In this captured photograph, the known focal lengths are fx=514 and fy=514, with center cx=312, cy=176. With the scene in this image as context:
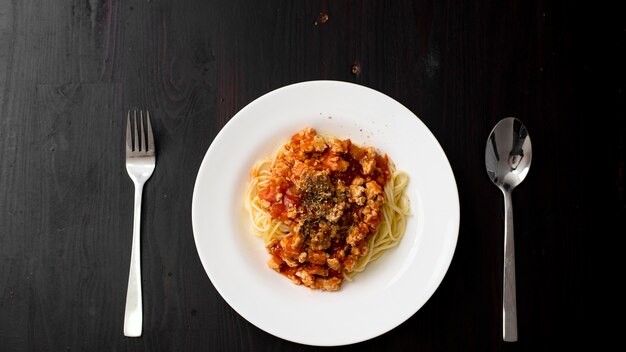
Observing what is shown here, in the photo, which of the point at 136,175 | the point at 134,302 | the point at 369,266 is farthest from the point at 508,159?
the point at 134,302

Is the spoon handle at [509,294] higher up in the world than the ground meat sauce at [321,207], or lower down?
lower down

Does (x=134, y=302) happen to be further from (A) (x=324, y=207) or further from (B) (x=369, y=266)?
(B) (x=369, y=266)

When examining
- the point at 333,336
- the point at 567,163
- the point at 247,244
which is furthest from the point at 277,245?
the point at 567,163

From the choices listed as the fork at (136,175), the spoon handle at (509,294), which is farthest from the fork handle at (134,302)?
the spoon handle at (509,294)

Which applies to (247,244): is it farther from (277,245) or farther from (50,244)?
(50,244)

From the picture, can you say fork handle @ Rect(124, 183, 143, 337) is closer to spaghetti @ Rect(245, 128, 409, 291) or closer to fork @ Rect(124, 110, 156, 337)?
fork @ Rect(124, 110, 156, 337)

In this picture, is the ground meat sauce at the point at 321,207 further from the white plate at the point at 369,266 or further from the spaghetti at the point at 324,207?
the white plate at the point at 369,266
